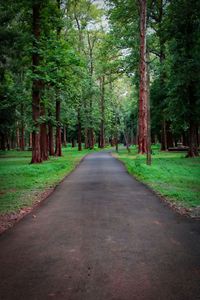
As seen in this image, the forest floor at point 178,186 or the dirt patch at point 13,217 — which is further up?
the forest floor at point 178,186

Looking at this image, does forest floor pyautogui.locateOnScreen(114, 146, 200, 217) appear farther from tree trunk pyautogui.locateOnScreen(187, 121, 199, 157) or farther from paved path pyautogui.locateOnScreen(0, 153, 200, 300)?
tree trunk pyautogui.locateOnScreen(187, 121, 199, 157)

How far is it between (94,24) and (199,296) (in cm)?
4895

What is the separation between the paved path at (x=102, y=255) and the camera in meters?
3.85

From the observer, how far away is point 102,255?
502 centimetres

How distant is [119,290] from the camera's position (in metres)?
3.82

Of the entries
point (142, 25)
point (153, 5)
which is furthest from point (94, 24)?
point (142, 25)

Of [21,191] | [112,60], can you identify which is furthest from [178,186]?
[112,60]

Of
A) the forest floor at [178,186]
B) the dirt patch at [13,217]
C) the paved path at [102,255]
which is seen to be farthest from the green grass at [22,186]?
the forest floor at [178,186]

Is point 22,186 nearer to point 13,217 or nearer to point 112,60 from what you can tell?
point 13,217

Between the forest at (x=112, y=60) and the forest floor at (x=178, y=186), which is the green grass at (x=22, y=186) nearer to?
the forest floor at (x=178, y=186)

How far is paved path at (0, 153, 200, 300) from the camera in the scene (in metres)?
3.85

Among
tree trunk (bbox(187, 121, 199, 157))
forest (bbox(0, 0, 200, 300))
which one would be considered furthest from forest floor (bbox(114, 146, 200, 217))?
tree trunk (bbox(187, 121, 199, 157))

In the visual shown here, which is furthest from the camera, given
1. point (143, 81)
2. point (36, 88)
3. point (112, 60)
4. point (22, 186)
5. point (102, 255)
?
point (112, 60)

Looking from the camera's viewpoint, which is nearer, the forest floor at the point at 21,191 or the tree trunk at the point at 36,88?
the forest floor at the point at 21,191
